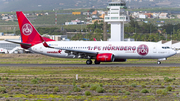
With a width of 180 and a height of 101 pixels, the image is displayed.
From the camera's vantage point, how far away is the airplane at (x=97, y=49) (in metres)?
51.4

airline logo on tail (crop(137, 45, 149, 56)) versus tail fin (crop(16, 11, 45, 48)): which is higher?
tail fin (crop(16, 11, 45, 48))

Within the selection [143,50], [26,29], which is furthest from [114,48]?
[26,29]

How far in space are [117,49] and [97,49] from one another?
326 cm

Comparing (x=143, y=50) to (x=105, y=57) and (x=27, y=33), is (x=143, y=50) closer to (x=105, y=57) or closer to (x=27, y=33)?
(x=105, y=57)

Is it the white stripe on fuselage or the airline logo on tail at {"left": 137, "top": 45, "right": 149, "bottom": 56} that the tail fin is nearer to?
the white stripe on fuselage

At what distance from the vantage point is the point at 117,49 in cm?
5216

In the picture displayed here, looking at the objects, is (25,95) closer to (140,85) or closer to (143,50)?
(140,85)

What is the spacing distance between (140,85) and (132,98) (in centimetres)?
598

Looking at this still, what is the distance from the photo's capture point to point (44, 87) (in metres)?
27.4

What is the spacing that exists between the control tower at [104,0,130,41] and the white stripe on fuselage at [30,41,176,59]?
62.7m

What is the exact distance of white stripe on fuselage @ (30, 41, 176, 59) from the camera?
51375mm

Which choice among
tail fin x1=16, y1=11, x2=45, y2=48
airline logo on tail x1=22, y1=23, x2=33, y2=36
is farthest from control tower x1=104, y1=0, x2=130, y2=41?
tail fin x1=16, y1=11, x2=45, y2=48

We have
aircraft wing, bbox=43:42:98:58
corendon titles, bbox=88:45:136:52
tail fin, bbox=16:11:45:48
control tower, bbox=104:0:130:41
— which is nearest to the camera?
corendon titles, bbox=88:45:136:52

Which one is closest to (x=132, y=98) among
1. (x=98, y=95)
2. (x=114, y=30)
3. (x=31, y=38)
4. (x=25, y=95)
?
(x=98, y=95)
